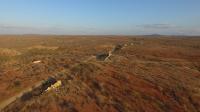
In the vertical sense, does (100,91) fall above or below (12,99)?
above

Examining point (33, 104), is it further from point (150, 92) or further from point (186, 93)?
point (186, 93)

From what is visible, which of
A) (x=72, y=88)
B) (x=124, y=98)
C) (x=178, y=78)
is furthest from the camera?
(x=178, y=78)

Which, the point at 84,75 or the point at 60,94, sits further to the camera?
the point at 84,75

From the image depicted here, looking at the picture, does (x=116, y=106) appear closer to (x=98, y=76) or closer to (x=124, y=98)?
(x=124, y=98)

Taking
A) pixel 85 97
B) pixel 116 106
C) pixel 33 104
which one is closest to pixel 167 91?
pixel 116 106

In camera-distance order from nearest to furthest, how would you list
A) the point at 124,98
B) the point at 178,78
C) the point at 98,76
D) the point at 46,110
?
the point at 46,110, the point at 124,98, the point at 98,76, the point at 178,78

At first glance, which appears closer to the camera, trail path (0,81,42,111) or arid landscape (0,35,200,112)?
arid landscape (0,35,200,112)

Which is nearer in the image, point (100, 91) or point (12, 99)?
point (100, 91)

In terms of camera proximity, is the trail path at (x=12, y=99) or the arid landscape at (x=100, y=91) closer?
the arid landscape at (x=100, y=91)

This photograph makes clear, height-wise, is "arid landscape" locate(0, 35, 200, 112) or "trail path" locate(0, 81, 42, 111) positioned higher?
"arid landscape" locate(0, 35, 200, 112)

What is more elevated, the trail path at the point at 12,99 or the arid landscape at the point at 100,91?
the arid landscape at the point at 100,91
